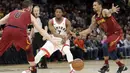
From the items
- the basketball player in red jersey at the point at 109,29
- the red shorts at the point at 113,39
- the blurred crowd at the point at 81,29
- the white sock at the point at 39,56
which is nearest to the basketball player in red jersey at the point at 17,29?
the white sock at the point at 39,56

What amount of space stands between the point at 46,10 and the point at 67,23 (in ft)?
43.4

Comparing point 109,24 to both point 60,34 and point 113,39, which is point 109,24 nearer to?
point 113,39

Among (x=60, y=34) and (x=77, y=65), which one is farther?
(x=60, y=34)

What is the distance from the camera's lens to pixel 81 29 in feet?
69.2

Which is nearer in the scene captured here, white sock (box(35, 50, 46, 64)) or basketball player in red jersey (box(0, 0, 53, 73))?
basketball player in red jersey (box(0, 0, 53, 73))

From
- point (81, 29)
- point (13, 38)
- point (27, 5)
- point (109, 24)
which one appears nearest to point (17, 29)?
point (13, 38)

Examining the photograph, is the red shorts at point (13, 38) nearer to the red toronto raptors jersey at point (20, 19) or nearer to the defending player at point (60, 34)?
the red toronto raptors jersey at point (20, 19)

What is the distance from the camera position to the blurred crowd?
1656 centimetres

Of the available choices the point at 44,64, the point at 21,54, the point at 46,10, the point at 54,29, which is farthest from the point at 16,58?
the point at 46,10

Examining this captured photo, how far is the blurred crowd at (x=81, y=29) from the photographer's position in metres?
16.6

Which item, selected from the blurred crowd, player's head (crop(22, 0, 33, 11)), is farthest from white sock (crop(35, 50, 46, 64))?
the blurred crowd

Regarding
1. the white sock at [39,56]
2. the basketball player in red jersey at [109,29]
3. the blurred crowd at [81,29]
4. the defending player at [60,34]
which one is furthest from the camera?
the blurred crowd at [81,29]

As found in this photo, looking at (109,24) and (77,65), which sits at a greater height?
(109,24)

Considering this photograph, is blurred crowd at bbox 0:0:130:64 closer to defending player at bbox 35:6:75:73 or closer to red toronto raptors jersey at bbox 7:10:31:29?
defending player at bbox 35:6:75:73
